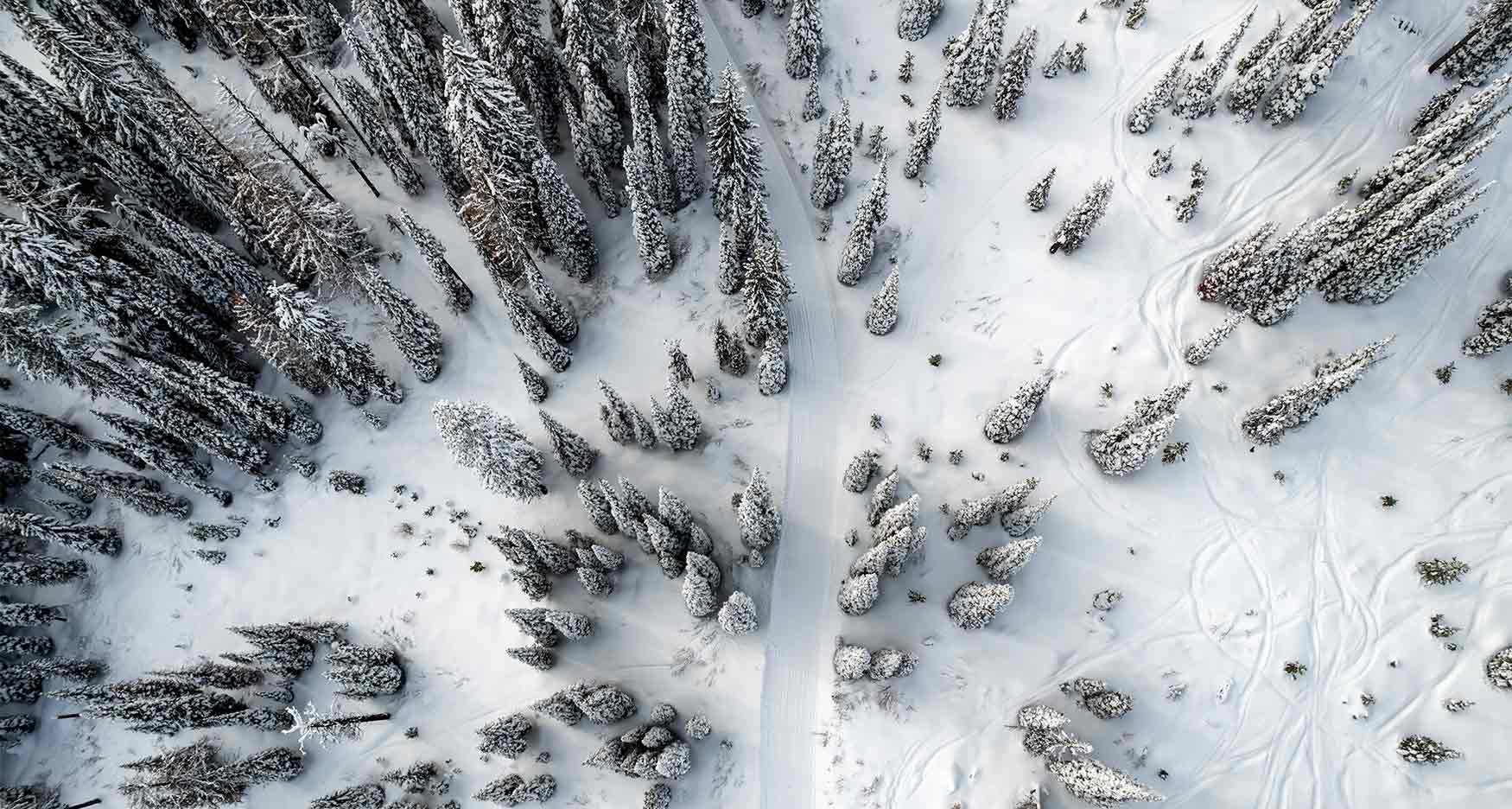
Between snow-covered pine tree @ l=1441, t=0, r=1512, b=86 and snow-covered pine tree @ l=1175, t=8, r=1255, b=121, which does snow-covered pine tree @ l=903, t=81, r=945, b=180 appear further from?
snow-covered pine tree @ l=1441, t=0, r=1512, b=86

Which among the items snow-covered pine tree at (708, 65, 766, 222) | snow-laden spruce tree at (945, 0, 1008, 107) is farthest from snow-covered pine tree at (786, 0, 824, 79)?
snow-covered pine tree at (708, 65, 766, 222)

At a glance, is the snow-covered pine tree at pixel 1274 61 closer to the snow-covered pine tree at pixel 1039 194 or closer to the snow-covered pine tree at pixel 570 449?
the snow-covered pine tree at pixel 1039 194

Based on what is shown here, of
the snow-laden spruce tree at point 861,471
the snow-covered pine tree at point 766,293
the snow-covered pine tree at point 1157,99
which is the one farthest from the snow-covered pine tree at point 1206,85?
the snow-laden spruce tree at point 861,471

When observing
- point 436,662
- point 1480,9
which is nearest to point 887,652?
point 436,662

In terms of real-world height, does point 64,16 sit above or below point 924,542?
above

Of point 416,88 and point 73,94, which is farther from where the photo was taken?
point 416,88

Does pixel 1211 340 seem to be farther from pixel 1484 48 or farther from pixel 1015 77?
pixel 1484 48

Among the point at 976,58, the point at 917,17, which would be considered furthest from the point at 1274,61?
the point at 917,17

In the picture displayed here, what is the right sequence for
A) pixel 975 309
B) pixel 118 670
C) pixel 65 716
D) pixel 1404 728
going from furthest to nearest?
pixel 975 309
pixel 118 670
pixel 65 716
pixel 1404 728

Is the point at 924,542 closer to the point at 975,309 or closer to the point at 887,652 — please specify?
the point at 887,652
